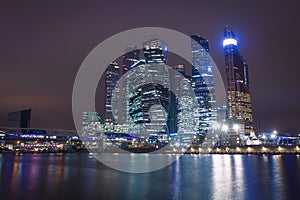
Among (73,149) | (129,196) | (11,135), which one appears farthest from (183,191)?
→ (73,149)

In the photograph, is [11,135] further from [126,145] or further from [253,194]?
[253,194]

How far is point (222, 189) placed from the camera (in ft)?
71.6

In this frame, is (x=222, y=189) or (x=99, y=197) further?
(x=222, y=189)

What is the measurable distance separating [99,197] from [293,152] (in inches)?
3562

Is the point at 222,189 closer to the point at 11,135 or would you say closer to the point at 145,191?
the point at 145,191

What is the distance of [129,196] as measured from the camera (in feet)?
61.7

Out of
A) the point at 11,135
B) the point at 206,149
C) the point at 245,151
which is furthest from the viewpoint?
the point at 11,135

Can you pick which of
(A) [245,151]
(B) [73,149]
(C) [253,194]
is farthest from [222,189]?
(B) [73,149]

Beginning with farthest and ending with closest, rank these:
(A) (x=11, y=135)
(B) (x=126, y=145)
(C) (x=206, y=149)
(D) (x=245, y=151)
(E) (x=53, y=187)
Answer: (B) (x=126, y=145), (A) (x=11, y=135), (C) (x=206, y=149), (D) (x=245, y=151), (E) (x=53, y=187)

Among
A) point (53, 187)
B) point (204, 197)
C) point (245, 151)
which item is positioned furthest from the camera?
point (245, 151)

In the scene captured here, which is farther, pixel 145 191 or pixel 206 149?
pixel 206 149

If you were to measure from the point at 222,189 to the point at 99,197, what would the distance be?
9.08 m

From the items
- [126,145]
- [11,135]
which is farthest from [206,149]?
[11,135]

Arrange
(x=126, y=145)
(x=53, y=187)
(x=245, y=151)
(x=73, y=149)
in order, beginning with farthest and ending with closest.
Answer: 1. (x=126, y=145)
2. (x=73, y=149)
3. (x=245, y=151)
4. (x=53, y=187)
